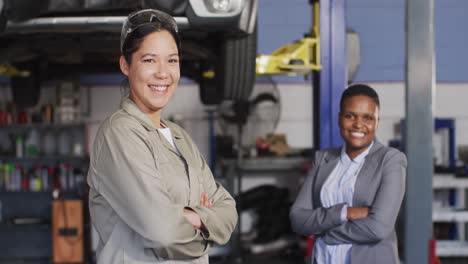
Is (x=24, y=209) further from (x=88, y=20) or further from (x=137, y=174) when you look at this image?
(x=137, y=174)

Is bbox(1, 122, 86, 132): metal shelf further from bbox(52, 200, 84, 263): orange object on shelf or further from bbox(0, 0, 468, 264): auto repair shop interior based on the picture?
bbox(52, 200, 84, 263): orange object on shelf

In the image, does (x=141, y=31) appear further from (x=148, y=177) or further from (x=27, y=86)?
(x=27, y=86)

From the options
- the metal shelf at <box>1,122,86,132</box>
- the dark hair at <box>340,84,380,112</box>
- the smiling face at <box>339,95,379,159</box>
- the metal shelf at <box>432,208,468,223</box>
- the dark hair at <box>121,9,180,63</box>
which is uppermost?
the dark hair at <box>121,9,180,63</box>

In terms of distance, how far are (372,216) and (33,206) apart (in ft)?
16.2

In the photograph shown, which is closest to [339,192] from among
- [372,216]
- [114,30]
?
[372,216]

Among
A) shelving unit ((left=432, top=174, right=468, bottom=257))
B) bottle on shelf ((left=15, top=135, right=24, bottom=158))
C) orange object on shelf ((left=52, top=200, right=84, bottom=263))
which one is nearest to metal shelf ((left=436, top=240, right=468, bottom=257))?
shelving unit ((left=432, top=174, right=468, bottom=257))

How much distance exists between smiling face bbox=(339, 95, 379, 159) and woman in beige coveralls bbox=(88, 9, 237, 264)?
0.82 meters

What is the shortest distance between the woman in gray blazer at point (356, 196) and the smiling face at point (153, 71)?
3.07 ft

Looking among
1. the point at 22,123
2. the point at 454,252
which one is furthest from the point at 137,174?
the point at 22,123

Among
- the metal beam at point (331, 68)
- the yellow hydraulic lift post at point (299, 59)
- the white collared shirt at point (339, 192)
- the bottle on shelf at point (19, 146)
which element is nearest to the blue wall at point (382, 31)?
the bottle on shelf at point (19, 146)

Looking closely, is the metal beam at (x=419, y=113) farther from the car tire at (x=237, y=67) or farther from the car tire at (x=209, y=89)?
the car tire at (x=209, y=89)

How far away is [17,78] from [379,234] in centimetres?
339

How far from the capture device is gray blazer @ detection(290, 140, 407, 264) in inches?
85.2

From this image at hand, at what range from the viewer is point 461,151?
21.0 feet
